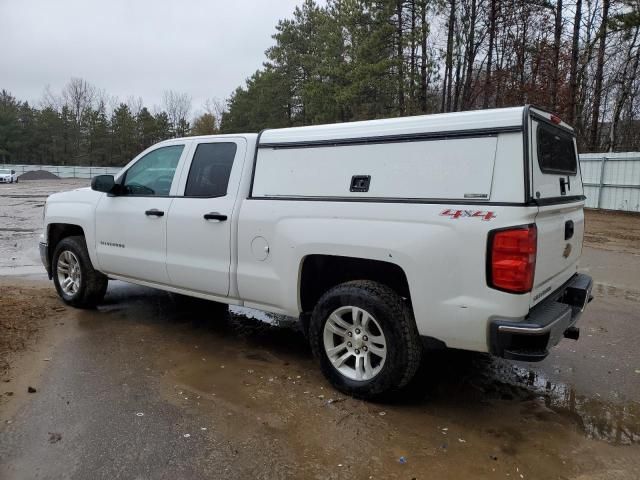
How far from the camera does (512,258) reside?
303cm

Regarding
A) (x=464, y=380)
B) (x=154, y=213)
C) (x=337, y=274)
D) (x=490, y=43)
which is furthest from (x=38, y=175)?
(x=464, y=380)

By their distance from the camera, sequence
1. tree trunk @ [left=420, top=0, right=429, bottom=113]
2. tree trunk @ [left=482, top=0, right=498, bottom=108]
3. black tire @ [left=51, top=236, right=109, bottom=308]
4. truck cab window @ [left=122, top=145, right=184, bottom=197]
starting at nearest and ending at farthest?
truck cab window @ [left=122, top=145, right=184, bottom=197]
black tire @ [left=51, top=236, right=109, bottom=308]
tree trunk @ [left=482, top=0, right=498, bottom=108]
tree trunk @ [left=420, top=0, right=429, bottom=113]

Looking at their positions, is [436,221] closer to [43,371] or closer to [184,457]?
[184,457]

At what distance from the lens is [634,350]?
503 centimetres

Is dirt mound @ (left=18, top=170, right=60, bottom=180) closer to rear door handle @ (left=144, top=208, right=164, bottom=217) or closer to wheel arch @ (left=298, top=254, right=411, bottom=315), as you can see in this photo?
rear door handle @ (left=144, top=208, right=164, bottom=217)

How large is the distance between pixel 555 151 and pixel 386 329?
1864 mm

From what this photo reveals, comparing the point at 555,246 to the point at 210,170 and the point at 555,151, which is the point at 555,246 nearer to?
the point at 555,151

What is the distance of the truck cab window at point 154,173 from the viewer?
504 centimetres

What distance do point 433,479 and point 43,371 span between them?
3.24 m

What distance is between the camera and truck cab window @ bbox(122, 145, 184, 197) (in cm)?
504

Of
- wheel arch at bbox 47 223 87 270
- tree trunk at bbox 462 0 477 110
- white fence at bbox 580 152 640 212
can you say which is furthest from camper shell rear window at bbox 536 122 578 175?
tree trunk at bbox 462 0 477 110

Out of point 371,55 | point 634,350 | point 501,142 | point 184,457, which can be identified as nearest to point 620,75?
point 371,55

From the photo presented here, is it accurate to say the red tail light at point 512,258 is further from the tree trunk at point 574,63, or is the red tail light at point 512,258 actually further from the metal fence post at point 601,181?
the tree trunk at point 574,63

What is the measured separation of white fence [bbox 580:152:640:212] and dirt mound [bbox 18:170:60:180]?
56.6 metres
